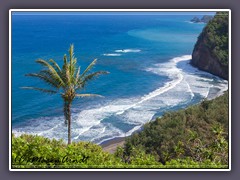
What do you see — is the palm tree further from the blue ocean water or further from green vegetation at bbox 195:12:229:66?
green vegetation at bbox 195:12:229:66

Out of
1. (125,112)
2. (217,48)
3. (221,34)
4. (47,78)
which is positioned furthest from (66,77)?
(125,112)

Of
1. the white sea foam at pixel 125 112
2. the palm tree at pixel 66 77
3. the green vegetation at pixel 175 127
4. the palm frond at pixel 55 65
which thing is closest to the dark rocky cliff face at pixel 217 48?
the white sea foam at pixel 125 112

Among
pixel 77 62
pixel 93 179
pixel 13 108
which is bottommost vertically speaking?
pixel 93 179

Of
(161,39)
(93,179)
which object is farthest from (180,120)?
(93,179)

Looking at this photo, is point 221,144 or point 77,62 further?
point 77,62
